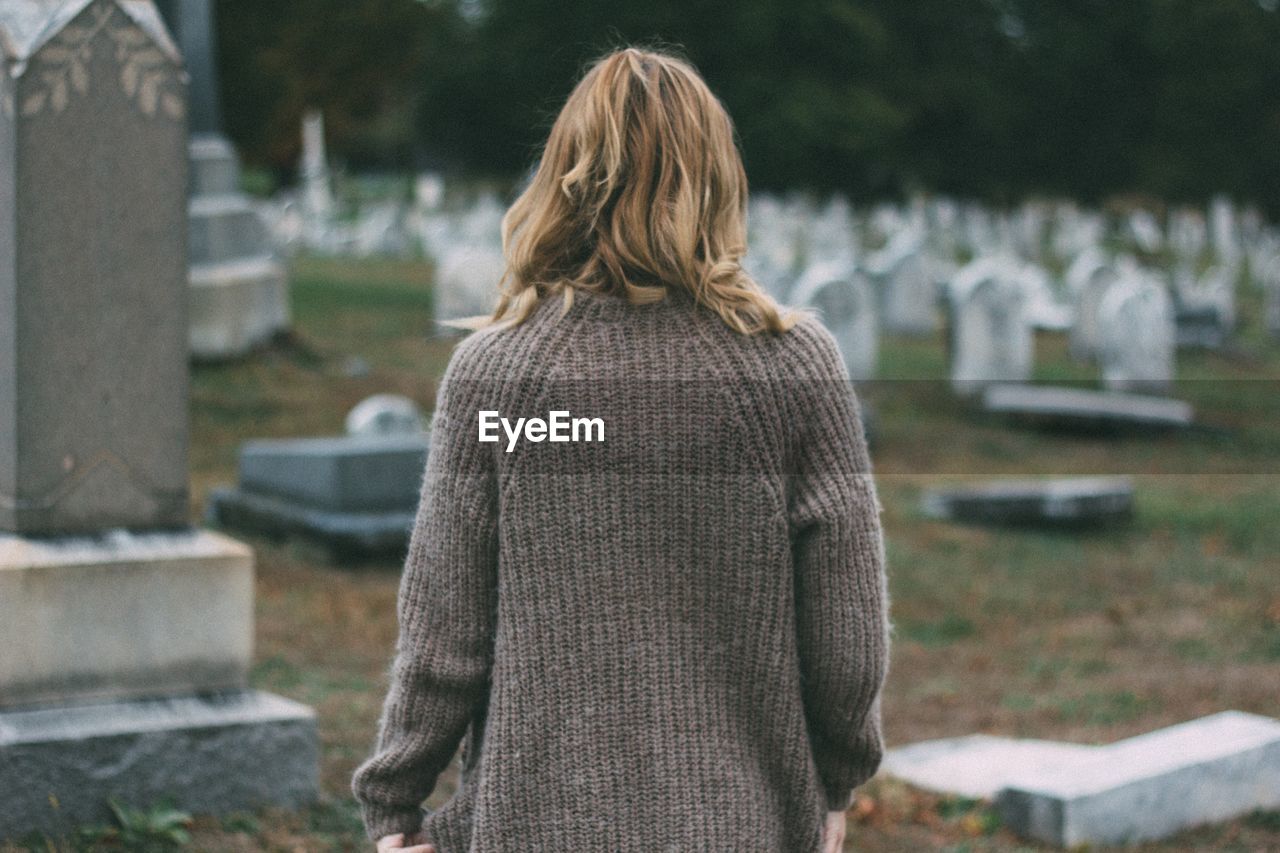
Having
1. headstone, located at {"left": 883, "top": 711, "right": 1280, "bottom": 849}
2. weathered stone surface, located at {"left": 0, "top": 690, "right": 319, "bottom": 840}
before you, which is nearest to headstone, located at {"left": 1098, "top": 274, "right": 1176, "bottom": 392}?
headstone, located at {"left": 883, "top": 711, "right": 1280, "bottom": 849}

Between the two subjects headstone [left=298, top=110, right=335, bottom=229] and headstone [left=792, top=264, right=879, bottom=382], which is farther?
headstone [left=298, top=110, right=335, bottom=229]

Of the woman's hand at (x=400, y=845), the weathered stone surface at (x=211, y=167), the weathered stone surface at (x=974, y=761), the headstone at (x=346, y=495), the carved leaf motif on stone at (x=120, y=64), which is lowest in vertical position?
the weathered stone surface at (x=974, y=761)

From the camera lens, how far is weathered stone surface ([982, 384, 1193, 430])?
11383 mm

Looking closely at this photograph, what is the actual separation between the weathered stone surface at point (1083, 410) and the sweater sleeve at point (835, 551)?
978cm

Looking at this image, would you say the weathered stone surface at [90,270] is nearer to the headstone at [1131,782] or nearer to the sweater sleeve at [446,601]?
the sweater sleeve at [446,601]

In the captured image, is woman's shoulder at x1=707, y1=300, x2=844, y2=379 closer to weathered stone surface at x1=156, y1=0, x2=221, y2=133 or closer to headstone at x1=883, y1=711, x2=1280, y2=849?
headstone at x1=883, y1=711, x2=1280, y2=849

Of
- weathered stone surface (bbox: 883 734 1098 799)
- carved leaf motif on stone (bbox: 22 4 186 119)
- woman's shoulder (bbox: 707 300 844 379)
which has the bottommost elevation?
weathered stone surface (bbox: 883 734 1098 799)

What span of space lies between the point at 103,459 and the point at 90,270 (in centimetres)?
47

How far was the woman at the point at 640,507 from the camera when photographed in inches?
78.6

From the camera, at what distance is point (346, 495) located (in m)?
7.00

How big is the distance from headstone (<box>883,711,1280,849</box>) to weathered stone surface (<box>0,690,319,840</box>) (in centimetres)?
194

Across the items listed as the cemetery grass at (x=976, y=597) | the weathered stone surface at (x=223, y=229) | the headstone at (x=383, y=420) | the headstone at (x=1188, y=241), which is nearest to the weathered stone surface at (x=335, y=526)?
the cemetery grass at (x=976, y=597)

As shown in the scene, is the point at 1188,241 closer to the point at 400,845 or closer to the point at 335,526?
the point at 335,526

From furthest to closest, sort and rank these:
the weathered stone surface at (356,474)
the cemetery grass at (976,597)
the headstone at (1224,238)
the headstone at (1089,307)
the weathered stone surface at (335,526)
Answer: the headstone at (1224,238), the headstone at (1089,307), the weathered stone surface at (356,474), the weathered stone surface at (335,526), the cemetery grass at (976,597)
